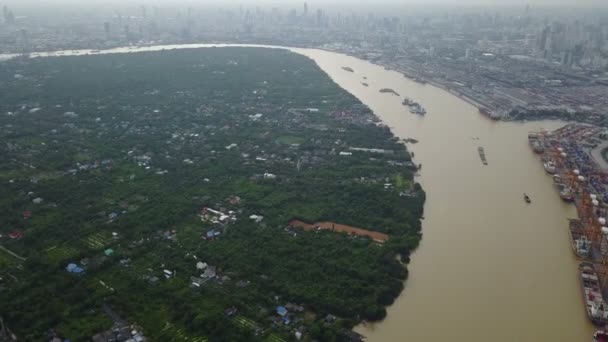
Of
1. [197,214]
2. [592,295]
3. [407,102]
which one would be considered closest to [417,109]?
[407,102]

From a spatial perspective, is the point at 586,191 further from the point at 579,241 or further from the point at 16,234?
the point at 16,234

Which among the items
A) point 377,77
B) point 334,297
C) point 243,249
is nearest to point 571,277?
point 334,297

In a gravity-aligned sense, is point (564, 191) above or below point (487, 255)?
above

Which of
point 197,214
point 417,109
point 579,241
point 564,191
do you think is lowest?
point 579,241

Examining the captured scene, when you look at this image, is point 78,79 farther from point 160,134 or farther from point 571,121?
point 571,121

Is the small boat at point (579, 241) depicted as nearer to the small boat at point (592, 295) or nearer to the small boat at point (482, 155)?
the small boat at point (592, 295)

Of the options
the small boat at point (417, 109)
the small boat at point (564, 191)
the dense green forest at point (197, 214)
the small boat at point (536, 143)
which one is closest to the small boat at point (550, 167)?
the small boat at point (564, 191)

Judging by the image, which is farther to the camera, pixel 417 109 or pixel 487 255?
pixel 417 109
